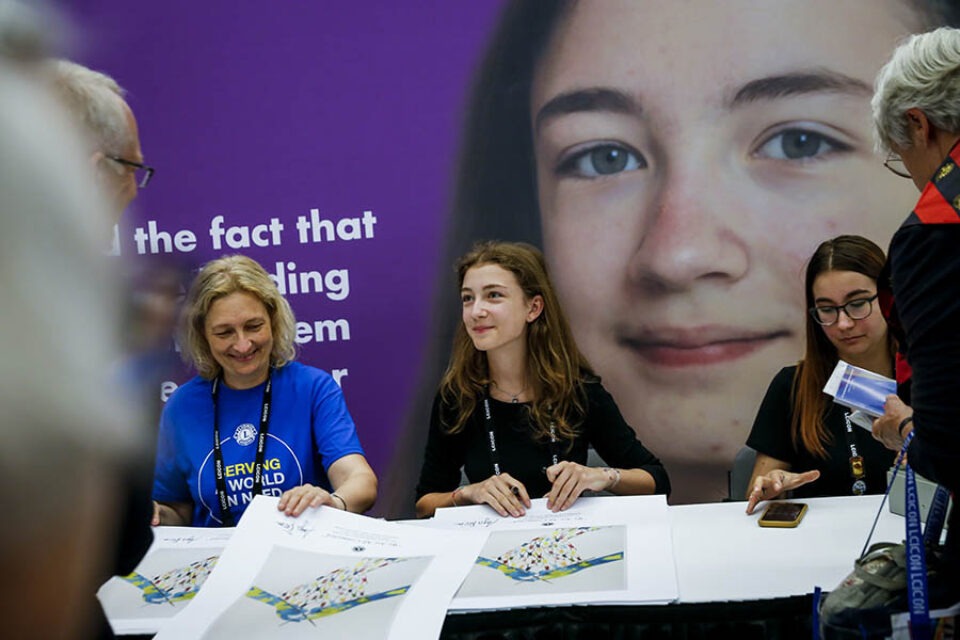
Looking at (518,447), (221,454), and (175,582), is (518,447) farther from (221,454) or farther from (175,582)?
(175,582)

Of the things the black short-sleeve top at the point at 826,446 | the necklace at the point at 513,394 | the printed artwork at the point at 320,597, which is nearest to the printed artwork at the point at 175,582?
the printed artwork at the point at 320,597

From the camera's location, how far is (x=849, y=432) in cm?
269

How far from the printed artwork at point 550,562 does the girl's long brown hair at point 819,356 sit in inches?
39.2

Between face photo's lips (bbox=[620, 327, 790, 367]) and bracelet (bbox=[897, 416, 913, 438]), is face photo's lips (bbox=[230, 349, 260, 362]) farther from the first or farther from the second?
bracelet (bbox=[897, 416, 913, 438])

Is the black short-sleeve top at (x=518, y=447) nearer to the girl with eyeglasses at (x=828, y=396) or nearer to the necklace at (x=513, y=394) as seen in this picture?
the necklace at (x=513, y=394)

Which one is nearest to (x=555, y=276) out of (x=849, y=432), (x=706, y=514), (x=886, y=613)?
(x=849, y=432)

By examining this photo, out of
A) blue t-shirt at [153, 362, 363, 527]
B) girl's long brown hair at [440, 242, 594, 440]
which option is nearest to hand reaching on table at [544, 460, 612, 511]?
girl's long brown hair at [440, 242, 594, 440]

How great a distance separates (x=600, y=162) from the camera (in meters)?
3.86

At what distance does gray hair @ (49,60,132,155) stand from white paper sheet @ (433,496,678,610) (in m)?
1.04

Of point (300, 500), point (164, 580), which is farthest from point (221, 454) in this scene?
point (164, 580)

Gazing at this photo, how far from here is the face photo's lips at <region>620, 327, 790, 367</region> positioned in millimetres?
3773

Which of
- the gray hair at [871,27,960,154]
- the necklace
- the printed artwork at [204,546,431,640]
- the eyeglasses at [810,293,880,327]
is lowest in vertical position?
the printed artwork at [204,546,431,640]

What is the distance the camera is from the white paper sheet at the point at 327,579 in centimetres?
161

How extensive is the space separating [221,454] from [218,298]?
1.74ft
